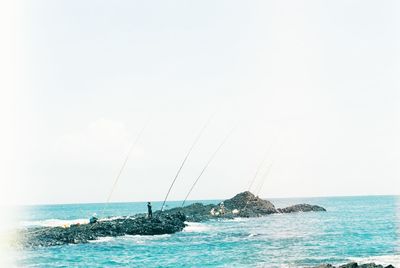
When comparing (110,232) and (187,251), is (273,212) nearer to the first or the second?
(110,232)

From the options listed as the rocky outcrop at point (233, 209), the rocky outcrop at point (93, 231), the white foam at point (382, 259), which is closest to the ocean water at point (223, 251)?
the white foam at point (382, 259)

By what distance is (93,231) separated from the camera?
44281 mm

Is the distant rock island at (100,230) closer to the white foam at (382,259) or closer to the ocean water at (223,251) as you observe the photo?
the ocean water at (223,251)

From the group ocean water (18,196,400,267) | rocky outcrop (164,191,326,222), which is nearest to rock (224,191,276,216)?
rocky outcrop (164,191,326,222)

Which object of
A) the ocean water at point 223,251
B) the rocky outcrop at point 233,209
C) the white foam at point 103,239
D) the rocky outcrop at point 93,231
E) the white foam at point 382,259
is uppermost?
the rocky outcrop at point 233,209

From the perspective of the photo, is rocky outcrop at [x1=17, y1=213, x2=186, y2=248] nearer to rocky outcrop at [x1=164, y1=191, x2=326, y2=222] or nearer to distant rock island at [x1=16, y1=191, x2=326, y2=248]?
distant rock island at [x1=16, y1=191, x2=326, y2=248]

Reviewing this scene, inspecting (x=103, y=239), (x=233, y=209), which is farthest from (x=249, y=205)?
(x=103, y=239)

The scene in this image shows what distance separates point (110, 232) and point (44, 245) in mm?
7515

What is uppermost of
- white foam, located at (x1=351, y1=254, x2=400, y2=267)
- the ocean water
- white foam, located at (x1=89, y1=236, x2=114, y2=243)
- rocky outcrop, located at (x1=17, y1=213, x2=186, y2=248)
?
rocky outcrop, located at (x1=17, y1=213, x2=186, y2=248)

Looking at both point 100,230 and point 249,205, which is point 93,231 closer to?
point 100,230

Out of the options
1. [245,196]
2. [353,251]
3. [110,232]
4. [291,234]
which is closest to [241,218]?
[245,196]

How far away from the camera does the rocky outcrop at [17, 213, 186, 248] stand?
1583 inches

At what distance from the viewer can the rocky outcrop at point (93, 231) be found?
40219mm

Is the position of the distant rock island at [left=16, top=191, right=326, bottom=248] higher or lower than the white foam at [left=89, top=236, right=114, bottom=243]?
higher
